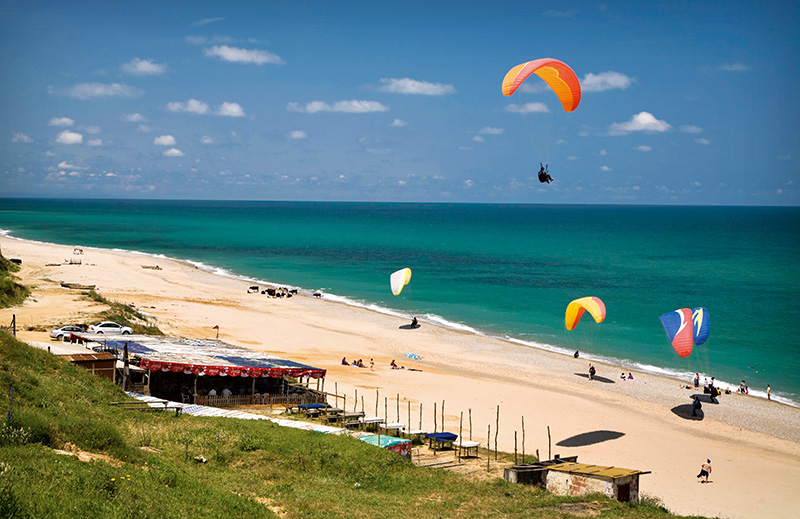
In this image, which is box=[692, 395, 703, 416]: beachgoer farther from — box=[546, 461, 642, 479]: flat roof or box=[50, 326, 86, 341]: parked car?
box=[50, 326, 86, 341]: parked car

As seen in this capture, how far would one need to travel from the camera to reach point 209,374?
2234 cm

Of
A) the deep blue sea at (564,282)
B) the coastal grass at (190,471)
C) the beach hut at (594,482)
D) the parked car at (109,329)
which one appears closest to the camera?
the coastal grass at (190,471)

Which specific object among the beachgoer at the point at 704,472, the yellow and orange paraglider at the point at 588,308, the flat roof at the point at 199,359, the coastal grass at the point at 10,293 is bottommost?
the beachgoer at the point at 704,472

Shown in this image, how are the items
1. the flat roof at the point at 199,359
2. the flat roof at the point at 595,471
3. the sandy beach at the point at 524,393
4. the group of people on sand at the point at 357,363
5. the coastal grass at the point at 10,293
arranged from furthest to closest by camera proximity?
the group of people on sand at the point at 357,363
the coastal grass at the point at 10,293
the sandy beach at the point at 524,393
the flat roof at the point at 199,359
the flat roof at the point at 595,471

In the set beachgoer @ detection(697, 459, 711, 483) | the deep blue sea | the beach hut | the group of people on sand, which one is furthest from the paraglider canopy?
the beach hut

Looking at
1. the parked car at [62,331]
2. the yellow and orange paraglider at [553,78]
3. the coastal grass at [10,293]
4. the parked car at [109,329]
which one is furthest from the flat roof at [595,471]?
the coastal grass at [10,293]

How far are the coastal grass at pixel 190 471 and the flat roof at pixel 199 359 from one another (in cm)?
343

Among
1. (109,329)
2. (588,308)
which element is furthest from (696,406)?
(109,329)

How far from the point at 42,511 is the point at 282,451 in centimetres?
797

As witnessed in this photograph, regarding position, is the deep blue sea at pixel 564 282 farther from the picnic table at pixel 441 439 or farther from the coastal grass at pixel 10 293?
the coastal grass at pixel 10 293

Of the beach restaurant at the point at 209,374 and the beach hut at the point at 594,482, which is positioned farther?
the beach restaurant at the point at 209,374

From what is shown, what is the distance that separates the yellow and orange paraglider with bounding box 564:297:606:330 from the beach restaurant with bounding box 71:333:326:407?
1401 cm

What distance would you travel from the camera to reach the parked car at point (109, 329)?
28.9 m

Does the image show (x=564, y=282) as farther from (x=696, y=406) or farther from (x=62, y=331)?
(x=62, y=331)
